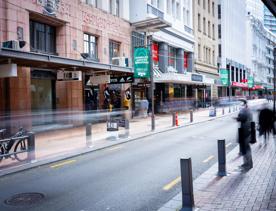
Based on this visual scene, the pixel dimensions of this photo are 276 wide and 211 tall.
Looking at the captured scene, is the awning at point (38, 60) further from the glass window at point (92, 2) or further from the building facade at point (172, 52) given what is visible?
the building facade at point (172, 52)

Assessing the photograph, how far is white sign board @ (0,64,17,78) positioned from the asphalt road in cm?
601

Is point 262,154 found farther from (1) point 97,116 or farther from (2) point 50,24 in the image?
(2) point 50,24

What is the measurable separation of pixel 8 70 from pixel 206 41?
44.8 meters

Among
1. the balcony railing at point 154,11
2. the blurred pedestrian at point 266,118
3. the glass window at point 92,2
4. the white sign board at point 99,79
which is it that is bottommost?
the blurred pedestrian at point 266,118

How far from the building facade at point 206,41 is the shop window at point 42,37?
3083cm

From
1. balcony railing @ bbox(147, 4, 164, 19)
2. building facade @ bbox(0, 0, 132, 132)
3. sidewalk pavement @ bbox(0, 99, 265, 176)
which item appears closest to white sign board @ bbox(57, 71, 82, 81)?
building facade @ bbox(0, 0, 132, 132)

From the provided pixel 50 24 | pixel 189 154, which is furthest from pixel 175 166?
pixel 50 24

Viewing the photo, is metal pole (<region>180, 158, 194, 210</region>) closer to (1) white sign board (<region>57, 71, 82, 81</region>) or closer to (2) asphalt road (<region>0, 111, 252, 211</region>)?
(2) asphalt road (<region>0, 111, 252, 211</region>)

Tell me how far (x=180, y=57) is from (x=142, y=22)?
13803 millimetres

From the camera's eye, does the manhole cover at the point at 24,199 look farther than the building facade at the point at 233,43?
No

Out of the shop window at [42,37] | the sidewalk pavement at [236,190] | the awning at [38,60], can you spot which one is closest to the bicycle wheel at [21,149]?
the awning at [38,60]

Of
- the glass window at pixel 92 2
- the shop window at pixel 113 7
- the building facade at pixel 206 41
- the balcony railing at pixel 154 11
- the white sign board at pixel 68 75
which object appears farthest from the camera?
the building facade at pixel 206 41

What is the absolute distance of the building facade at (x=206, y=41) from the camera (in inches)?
2082

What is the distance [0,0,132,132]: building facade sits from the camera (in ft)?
61.8
